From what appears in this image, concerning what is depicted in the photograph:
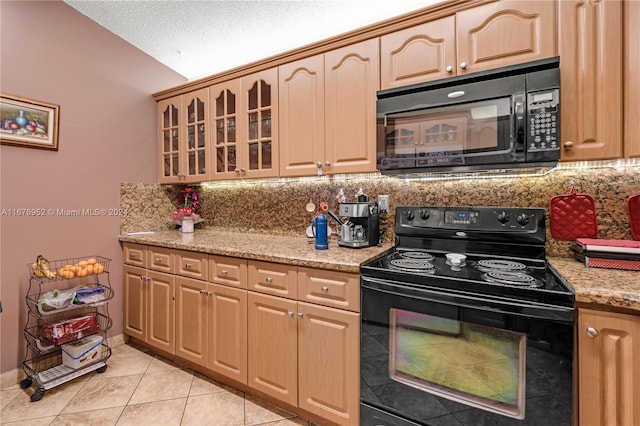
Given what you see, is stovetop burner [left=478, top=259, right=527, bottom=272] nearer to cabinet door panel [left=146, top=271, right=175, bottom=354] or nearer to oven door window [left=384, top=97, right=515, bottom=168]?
oven door window [left=384, top=97, right=515, bottom=168]

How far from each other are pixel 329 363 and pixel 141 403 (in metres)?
1.25

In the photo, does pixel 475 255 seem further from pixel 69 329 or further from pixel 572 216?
pixel 69 329

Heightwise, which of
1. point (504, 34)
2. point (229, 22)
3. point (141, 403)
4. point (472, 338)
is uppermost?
point (229, 22)

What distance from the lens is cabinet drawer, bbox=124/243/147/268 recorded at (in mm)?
2320

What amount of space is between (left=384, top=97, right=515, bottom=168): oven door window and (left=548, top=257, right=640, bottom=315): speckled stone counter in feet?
1.93

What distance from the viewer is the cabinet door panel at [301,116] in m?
1.93

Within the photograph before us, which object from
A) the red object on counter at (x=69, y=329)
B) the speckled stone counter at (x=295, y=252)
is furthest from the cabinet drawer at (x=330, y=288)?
the red object on counter at (x=69, y=329)

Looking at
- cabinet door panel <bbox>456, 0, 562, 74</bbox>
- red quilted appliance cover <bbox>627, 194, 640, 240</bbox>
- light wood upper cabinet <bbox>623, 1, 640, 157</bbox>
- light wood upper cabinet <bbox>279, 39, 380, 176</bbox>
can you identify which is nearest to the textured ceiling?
light wood upper cabinet <bbox>279, 39, 380, 176</bbox>

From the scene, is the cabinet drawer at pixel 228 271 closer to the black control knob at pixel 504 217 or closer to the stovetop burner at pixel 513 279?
the stovetop burner at pixel 513 279

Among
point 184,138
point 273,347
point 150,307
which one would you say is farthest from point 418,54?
point 150,307

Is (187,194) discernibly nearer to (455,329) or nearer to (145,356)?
(145,356)

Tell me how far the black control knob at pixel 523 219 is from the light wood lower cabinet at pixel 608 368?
0.65m

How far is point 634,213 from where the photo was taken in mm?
1397

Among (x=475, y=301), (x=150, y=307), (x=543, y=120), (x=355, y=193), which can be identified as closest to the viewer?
(x=475, y=301)
